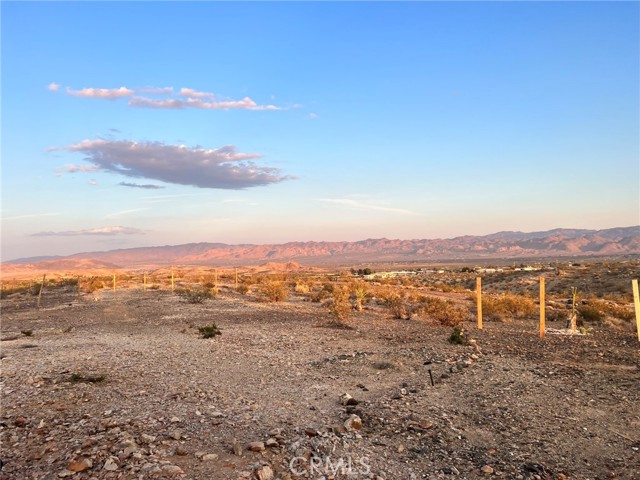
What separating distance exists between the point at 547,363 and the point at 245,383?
23.3 ft

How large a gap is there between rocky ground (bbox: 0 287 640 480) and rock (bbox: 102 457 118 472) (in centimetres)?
1

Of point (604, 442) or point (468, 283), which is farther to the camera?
point (468, 283)

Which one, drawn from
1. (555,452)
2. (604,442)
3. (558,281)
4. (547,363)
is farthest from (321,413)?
(558,281)

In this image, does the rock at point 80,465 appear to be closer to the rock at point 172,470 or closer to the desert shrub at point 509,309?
the rock at point 172,470

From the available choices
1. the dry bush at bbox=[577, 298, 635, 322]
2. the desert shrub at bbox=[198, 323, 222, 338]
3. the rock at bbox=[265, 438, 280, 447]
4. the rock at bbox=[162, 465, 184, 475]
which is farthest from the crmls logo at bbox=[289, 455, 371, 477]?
the dry bush at bbox=[577, 298, 635, 322]

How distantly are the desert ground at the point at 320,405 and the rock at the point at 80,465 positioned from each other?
22mm

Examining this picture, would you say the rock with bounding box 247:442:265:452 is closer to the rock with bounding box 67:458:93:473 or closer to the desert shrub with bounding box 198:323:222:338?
the rock with bounding box 67:458:93:473

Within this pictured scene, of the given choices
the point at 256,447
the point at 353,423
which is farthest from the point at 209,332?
the point at 256,447

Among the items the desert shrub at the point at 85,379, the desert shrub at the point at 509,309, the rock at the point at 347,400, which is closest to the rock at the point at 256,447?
the rock at the point at 347,400

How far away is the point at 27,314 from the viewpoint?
23.5 metres

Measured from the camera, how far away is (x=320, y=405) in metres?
7.95

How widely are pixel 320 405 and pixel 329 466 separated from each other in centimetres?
243

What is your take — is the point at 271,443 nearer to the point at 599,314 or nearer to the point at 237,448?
the point at 237,448

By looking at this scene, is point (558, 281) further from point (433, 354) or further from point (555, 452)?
point (555, 452)
